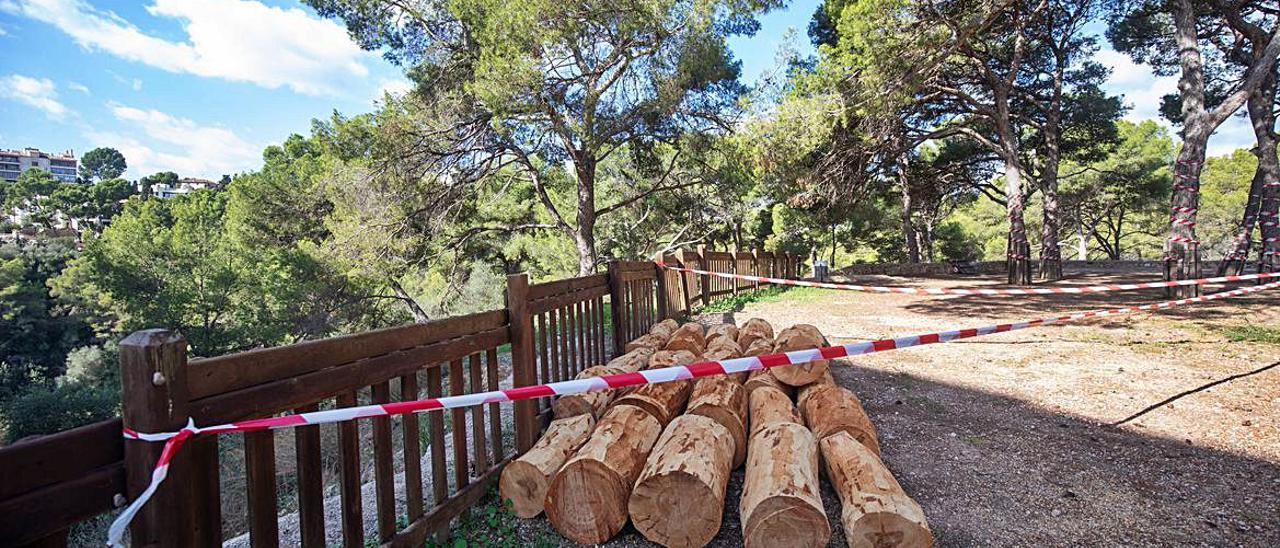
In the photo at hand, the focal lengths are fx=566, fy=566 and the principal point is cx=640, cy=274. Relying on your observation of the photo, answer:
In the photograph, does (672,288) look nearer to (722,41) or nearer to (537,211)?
(722,41)

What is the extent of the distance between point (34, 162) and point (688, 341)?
176623mm

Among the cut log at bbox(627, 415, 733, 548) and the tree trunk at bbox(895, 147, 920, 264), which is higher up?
the tree trunk at bbox(895, 147, 920, 264)

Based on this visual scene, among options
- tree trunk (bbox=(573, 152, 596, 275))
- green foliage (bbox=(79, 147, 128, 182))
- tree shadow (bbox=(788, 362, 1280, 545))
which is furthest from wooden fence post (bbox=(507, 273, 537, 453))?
green foliage (bbox=(79, 147, 128, 182))

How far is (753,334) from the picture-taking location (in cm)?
490

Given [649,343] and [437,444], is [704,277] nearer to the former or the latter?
[649,343]

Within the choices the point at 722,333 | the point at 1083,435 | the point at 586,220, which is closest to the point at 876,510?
the point at 1083,435

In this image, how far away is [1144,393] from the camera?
4.25 meters

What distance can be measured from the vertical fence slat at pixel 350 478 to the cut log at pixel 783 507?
1387 millimetres

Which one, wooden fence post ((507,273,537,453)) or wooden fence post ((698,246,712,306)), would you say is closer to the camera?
wooden fence post ((507,273,537,453))

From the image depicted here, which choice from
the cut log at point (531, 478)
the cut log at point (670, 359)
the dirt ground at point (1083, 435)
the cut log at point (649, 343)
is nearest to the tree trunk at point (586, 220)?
the dirt ground at point (1083, 435)

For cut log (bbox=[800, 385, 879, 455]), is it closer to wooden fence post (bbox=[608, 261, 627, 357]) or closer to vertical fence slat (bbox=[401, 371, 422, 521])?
vertical fence slat (bbox=[401, 371, 422, 521])

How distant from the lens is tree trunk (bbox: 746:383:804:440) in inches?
114

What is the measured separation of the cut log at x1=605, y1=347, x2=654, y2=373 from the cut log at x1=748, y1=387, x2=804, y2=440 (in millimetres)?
902

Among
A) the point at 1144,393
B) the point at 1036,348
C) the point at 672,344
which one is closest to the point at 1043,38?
the point at 1036,348
